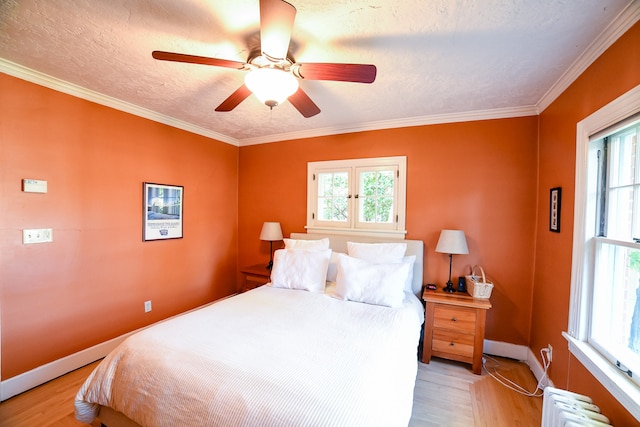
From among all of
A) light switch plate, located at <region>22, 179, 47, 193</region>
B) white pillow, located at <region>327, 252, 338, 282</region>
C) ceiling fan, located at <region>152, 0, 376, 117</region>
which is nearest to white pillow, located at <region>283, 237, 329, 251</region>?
white pillow, located at <region>327, 252, 338, 282</region>

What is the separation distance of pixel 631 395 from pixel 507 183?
6.16 ft

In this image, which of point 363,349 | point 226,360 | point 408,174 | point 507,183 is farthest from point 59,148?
point 507,183

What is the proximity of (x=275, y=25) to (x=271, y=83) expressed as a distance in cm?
30

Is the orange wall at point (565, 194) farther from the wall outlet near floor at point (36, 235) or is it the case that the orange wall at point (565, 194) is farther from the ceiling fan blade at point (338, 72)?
the wall outlet near floor at point (36, 235)

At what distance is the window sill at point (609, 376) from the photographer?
1.12 m

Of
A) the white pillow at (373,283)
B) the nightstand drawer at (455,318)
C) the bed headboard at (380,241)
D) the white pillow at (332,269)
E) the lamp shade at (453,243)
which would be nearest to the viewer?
the white pillow at (373,283)

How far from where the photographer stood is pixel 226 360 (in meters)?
1.32

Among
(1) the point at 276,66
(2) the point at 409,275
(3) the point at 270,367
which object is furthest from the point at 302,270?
(1) the point at 276,66

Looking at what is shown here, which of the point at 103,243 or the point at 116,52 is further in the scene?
the point at 103,243

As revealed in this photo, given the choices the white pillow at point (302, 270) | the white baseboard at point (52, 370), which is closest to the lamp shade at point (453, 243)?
the white pillow at point (302, 270)

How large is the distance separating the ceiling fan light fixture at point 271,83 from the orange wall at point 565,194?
1726 mm

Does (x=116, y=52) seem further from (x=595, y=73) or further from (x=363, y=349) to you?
(x=595, y=73)

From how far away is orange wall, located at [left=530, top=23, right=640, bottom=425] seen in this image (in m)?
1.33

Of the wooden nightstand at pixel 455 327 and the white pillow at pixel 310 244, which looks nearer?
the wooden nightstand at pixel 455 327
